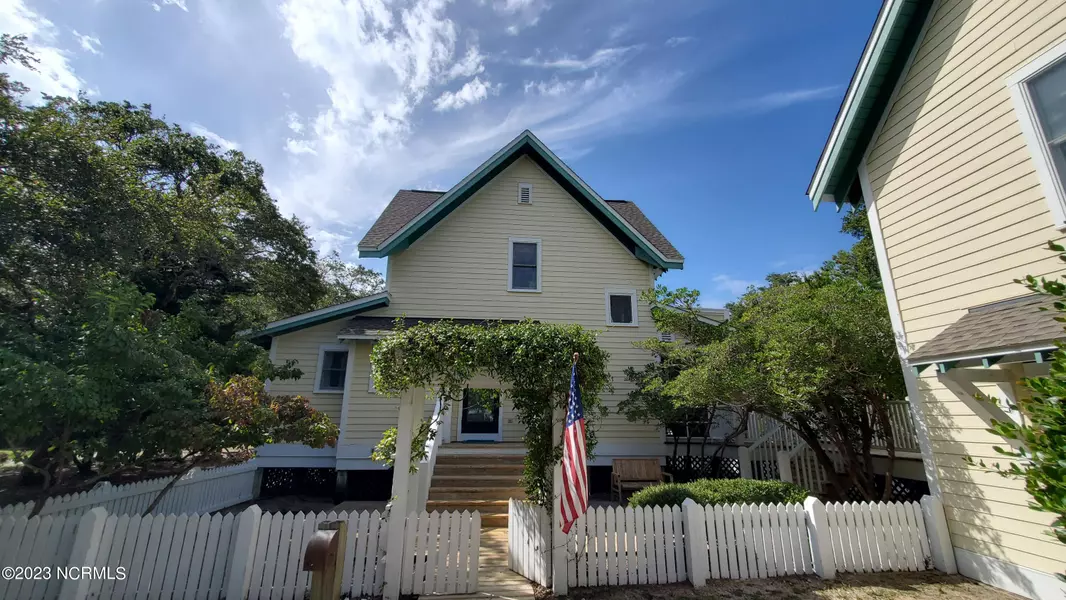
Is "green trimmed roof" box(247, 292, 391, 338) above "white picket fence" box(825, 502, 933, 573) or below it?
above

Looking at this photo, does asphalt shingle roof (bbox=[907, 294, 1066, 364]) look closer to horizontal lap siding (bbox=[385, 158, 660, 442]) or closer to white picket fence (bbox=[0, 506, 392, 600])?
white picket fence (bbox=[0, 506, 392, 600])

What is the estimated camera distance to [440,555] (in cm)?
522

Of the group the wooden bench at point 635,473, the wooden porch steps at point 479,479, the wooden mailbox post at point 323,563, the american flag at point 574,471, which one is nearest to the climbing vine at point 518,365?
the american flag at point 574,471

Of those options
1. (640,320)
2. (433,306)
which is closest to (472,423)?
(433,306)

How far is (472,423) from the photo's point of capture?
11.6 meters

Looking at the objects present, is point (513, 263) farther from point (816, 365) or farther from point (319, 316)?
point (816, 365)

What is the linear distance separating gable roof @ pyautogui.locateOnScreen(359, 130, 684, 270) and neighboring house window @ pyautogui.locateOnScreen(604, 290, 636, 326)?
123cm

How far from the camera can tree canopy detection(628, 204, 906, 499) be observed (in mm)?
6168

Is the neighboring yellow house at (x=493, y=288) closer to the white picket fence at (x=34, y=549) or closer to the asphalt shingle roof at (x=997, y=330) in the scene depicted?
the white picket fence at (x=34, y=549)

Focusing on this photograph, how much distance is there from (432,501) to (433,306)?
16.8 ft

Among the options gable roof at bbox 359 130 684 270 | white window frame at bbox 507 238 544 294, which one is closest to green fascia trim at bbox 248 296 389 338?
gable roof at bbox 359 130 684 270

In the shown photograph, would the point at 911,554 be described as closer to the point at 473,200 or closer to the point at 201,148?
the point at 473,200

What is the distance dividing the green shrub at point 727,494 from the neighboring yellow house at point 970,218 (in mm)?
1848

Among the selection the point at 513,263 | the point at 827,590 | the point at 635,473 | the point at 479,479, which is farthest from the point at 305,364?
the point at 827,590
